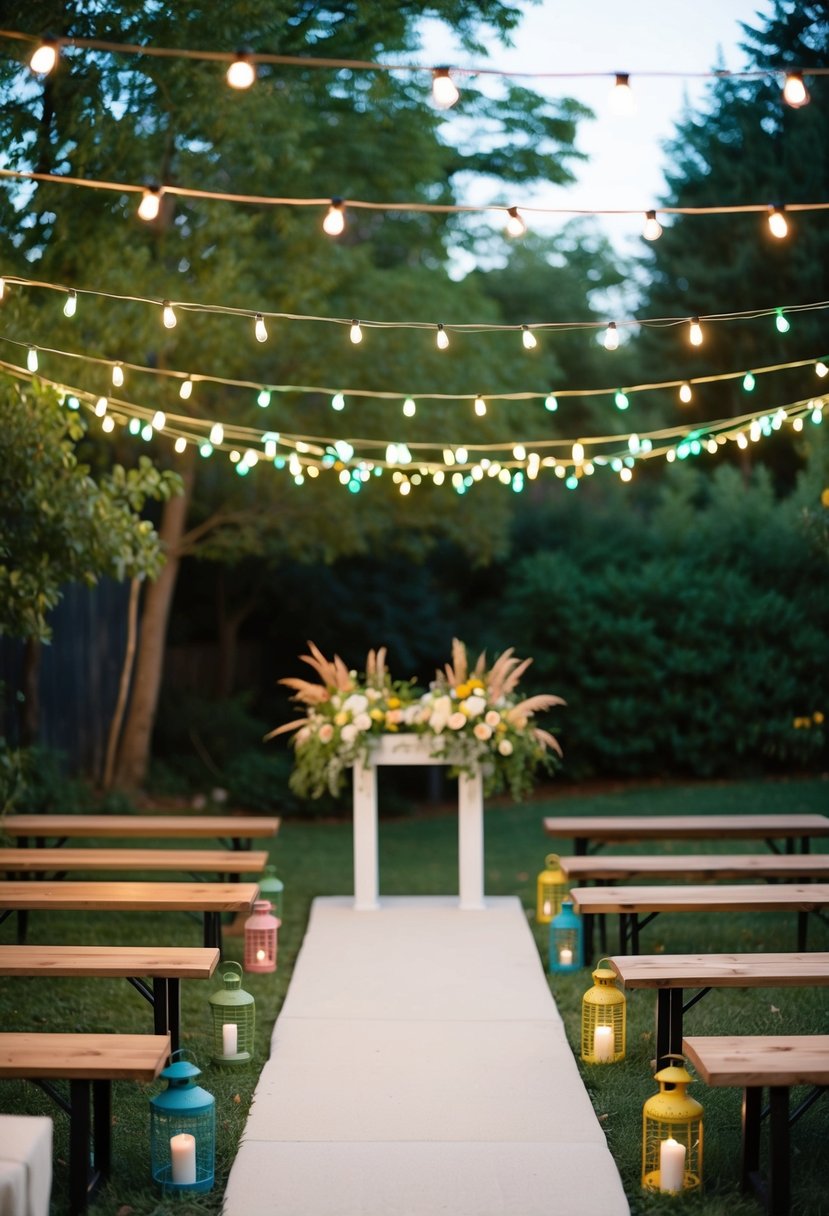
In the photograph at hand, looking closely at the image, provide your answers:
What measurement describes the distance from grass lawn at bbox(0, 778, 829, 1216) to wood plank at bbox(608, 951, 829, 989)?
500 millimetres

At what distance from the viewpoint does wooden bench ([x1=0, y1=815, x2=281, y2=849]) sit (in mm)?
7906

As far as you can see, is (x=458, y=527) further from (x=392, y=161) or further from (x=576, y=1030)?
(x=576, y=1030)

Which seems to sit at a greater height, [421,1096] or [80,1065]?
[80,1065]

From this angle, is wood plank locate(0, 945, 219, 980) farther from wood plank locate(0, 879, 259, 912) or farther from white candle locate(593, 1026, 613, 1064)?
white candle locate(593, 1026, 613, 1064)

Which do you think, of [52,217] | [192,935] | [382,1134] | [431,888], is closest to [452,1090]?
[382,1134]

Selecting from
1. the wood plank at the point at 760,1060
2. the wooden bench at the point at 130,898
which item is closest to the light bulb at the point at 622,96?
the wood plank at the point at 760,1060

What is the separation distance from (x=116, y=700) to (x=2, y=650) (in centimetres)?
341

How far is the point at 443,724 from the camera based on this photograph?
814 centimetres

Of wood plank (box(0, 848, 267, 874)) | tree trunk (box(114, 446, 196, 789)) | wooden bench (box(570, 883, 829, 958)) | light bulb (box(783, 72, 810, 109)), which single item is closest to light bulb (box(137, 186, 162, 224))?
light bulb (box(783, 72, 810, 109))

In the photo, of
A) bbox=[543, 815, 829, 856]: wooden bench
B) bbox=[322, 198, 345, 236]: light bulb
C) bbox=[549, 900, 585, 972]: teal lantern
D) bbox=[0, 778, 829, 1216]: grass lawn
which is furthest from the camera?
bbox=[543, 815, 829, 856]: wooden bench

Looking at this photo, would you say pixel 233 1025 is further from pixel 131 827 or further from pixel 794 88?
pixel 794 88

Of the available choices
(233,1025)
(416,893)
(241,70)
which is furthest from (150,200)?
(416,893)

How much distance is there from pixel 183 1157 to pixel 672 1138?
1473 mm

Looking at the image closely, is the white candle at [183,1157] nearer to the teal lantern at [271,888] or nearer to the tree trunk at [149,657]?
the teal lantern at [271,888]
